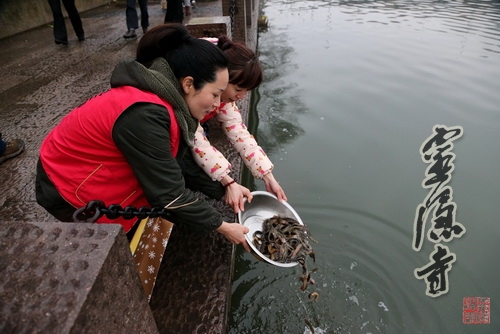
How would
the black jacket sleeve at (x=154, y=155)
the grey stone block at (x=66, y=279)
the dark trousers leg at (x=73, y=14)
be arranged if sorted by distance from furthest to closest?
the dark trousers leg at (x=73, y=14) → the black jacket sleeve at (x=154, y=155) → the grey stone block at (x=66, y=279)

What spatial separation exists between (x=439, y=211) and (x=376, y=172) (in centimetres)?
135

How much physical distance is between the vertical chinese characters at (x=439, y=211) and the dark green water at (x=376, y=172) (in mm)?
42

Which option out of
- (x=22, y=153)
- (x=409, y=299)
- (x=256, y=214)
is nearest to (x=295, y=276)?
(x=256, y=214)

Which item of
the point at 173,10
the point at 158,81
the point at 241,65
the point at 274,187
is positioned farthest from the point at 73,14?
the point at 158,81

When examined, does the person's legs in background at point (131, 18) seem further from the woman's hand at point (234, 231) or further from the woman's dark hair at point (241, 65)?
the woman's hand at point (234, 231)

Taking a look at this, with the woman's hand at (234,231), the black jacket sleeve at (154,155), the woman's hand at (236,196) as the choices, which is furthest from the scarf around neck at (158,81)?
the woman's hand at (236,196)

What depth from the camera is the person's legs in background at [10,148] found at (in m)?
3.55

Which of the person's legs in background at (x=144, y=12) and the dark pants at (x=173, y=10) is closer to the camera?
the dark pants at (x=173, y=10)

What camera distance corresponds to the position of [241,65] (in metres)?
2.37

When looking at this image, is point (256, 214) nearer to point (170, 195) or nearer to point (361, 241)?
point (170, 195)

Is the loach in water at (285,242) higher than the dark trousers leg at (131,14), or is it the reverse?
the dark trousers leg at (131,14)

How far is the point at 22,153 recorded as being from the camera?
370 cm

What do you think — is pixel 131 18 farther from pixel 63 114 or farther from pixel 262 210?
pixel 262 210

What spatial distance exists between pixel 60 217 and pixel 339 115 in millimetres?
5121
